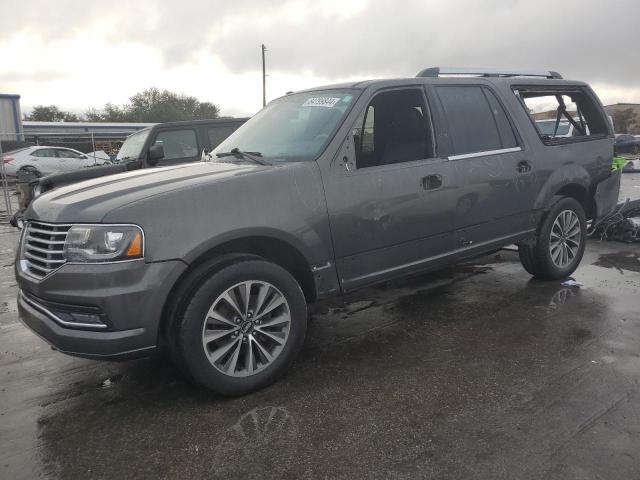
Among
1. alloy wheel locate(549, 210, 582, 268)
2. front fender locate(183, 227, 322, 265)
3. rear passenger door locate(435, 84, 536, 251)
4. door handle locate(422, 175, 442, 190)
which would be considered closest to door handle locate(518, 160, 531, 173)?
rear passenger door locate(435, 84, 536, 251)

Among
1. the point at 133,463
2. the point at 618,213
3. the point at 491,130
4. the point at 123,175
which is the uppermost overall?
the point at 491,130

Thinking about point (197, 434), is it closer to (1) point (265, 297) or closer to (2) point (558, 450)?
(1) point (265, 297)

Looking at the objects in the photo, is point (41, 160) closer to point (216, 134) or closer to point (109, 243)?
point (216, 134)

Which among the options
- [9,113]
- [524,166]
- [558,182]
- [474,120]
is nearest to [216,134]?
[474,120]

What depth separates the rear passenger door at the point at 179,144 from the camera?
771 centimetres

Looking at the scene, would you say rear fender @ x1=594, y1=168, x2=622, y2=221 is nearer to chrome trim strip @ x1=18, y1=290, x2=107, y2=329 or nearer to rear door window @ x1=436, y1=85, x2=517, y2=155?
rear door window @ x1=436, y1=85, x2=517, y2=155

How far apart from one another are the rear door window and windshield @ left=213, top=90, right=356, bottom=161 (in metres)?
0.93

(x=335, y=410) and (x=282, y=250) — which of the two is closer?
(x=335, y=410)

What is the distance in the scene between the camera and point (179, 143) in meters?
7.82

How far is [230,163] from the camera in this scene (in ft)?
11.9

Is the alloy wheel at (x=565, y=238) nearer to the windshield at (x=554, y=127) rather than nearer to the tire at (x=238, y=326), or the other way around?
the windshield at (x=554, y=127)

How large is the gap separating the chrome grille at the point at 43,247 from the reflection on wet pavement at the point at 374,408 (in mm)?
857

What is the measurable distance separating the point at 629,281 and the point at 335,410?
154 inches

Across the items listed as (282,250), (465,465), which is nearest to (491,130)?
(282,250)
